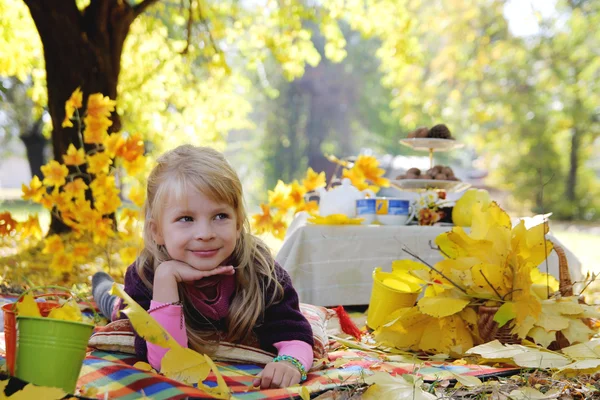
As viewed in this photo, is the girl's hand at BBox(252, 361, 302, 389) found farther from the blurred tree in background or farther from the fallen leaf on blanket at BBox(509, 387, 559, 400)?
the blurred tree in background

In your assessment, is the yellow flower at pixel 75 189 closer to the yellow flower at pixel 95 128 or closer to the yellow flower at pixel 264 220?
the yellow flower at pixel 95 128

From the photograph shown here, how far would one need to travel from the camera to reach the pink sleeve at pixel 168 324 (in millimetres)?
1660

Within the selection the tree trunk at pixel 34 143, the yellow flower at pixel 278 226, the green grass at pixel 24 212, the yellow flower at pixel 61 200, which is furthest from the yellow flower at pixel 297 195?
the tree trunk at pixel 34 143

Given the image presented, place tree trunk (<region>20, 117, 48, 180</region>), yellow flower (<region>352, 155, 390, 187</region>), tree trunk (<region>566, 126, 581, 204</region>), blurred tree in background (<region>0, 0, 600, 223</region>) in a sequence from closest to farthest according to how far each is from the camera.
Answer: yellow flower (<region>352, 155, 390, 187</region>) < blurred tree in background (<region>0, 0, 600, 223</region>) < tree trunk (<region>566, 126, 581, 204</region>) < tree trunk (<region>20, 117, 48, 180</region>)

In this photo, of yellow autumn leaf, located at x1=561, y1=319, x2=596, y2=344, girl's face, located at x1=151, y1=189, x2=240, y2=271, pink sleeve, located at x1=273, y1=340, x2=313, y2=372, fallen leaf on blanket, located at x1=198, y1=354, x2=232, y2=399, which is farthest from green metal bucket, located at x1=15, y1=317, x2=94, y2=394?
yellow autumn leaf, located at x1=561, y1=319, x2=596, y2=344

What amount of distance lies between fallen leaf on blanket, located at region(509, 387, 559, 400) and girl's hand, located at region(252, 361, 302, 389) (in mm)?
537

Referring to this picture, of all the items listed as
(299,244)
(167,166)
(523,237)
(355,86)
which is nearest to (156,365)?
(167,166)

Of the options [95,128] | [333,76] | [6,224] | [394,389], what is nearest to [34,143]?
[6,224]

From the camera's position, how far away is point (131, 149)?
3.20 meters

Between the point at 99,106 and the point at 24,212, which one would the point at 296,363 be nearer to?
the point at 99,106

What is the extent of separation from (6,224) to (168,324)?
1.95 metres

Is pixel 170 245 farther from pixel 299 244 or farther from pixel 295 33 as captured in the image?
pixel 295 33

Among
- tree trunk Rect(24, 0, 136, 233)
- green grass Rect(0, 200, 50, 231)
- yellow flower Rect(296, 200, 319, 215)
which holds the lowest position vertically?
green grass Rect(0, 200, 50, 231)

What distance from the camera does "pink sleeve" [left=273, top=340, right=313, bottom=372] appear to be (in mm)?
1709
